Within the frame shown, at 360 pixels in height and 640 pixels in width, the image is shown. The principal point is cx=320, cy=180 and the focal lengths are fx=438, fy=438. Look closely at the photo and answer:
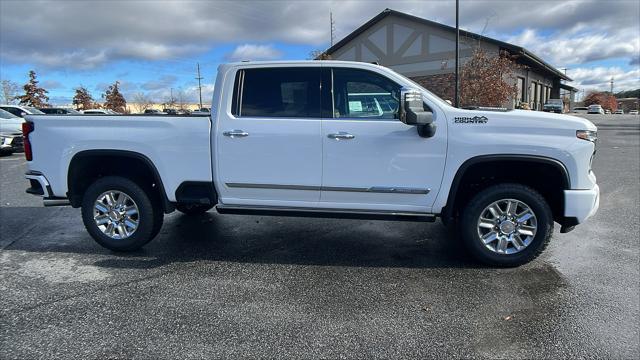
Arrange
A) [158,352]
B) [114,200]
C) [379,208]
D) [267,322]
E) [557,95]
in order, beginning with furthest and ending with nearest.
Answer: [557,95] < [114,200] < [379,208] < [267,322] < [158,352]

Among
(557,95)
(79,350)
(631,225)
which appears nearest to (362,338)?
(79,350)

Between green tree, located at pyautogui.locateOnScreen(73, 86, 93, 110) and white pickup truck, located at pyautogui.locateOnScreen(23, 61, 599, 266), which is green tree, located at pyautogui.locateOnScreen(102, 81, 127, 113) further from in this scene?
white pickup truck, located at pyautogui.locateOnScreen(23, 61, 599, 266)

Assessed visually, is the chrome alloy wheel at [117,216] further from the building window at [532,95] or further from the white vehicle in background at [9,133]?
the building window at [532,95]

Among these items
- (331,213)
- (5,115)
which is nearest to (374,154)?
(331,213)

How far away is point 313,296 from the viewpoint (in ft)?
12.4

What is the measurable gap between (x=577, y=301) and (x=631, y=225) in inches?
117

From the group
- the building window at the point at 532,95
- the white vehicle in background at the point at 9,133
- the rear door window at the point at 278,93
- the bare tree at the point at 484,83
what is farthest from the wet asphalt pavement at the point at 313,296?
the building window at the point at 532,95

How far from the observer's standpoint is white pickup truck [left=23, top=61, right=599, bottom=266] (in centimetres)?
416

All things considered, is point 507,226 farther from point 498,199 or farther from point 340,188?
point 340,188

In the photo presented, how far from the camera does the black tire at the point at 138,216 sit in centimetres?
481

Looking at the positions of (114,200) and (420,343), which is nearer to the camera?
(420,343)

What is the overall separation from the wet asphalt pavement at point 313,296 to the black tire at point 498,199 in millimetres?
139

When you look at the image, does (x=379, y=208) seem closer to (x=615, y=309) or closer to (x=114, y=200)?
(x=615, y=309)

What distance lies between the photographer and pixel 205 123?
4559mm
